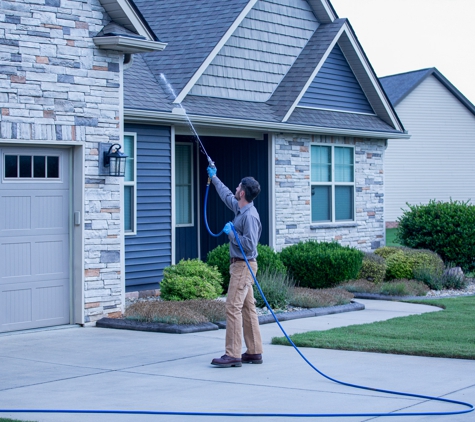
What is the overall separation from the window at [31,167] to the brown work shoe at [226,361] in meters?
3.95

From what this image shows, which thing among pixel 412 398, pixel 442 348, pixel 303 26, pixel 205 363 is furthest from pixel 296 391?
pixel 303 26

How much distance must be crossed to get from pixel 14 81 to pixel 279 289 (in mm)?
4967

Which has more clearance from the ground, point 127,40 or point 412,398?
point 127,40

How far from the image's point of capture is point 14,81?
10484 millimetres

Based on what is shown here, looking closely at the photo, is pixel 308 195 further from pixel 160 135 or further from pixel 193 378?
pixel 193 378

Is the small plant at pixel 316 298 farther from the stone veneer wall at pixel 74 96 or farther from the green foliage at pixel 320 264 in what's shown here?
the stone veneer wall at pixel 74 96

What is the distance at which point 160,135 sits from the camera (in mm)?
14586

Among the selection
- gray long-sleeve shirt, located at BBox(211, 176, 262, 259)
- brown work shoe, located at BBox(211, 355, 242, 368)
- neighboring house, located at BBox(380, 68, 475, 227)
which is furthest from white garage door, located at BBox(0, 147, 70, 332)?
neighboring house, located at BBox(380, 68, 475, 227)

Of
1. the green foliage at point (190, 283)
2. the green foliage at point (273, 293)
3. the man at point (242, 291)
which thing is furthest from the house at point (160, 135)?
the man at point (242, 291)

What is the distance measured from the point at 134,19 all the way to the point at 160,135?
3299mm

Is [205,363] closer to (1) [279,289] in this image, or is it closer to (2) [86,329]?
(2) [86,329]

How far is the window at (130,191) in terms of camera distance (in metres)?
14.0

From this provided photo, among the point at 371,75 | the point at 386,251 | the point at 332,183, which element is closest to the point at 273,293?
Result: the point at 386,251

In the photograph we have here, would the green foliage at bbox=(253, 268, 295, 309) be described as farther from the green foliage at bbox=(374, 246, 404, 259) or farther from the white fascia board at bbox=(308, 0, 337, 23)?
the white fascia board at bbox=(308, 0, 337, 23)
